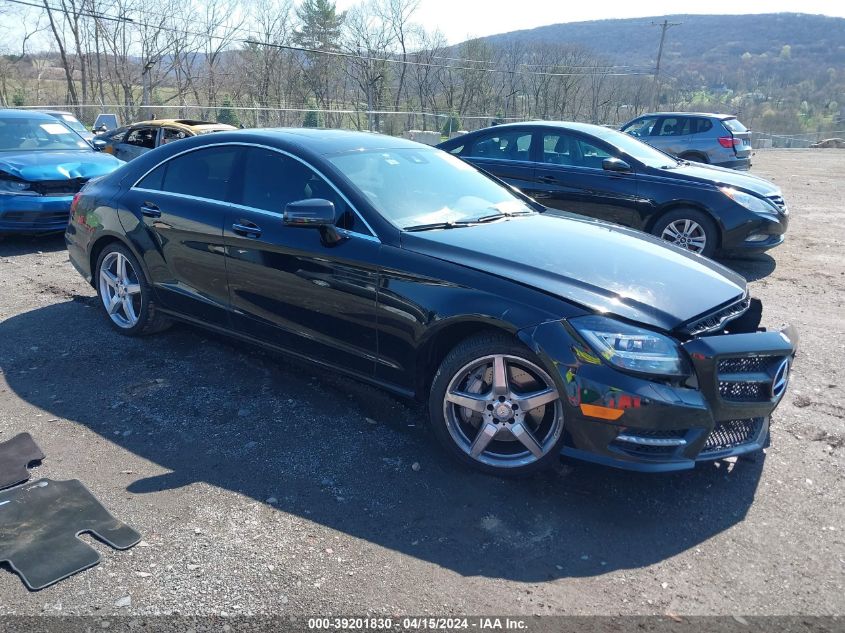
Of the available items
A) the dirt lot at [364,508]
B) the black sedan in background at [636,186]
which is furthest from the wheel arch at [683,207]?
the dirt lot at [364,508]

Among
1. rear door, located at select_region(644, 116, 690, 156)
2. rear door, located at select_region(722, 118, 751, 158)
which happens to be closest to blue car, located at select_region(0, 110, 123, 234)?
rear door, located at select_region(644, 116, 690, 156)

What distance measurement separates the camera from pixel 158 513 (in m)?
3.06

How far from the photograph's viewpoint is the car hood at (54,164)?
787 centimetres

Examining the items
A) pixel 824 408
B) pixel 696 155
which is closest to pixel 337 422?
pixel 824 408

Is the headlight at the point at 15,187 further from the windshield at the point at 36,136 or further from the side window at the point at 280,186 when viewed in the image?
the side window at the point at 280,186

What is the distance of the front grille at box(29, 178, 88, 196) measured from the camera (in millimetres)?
7867

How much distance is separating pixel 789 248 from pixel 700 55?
449 ft

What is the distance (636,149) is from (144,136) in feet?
29.4

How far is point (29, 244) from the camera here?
8.38 meters

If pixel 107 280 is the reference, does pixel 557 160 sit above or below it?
above

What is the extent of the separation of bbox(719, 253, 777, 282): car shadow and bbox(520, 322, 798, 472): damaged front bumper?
474 cm

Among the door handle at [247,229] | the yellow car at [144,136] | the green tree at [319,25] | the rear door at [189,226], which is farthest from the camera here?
the green tree at [319,25]

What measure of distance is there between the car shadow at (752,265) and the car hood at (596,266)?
404cm

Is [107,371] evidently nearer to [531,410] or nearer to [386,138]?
[386,138]
